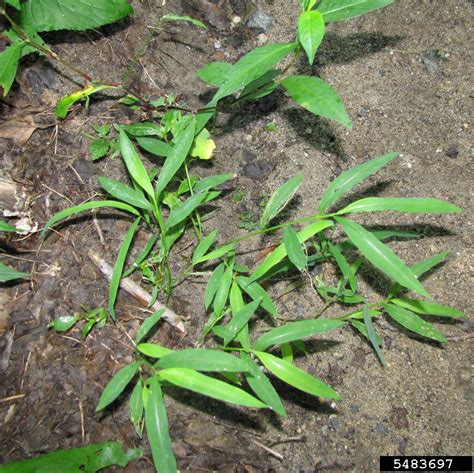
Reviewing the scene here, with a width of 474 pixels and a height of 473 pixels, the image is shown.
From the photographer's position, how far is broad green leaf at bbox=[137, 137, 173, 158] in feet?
6.25

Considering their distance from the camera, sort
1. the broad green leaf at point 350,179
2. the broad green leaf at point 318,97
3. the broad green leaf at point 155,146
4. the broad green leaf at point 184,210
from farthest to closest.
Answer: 1. the broad green leaf at point 155,146
2. the broad green leaf at point 184,210
3. the broad green leaf at point 350,179
4. the broad green leaf at point 318,97

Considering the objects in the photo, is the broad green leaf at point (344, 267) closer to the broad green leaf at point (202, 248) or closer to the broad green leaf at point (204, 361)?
the broad green leaf at point (202, 248)

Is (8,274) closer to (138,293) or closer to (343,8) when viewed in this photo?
(138,293)

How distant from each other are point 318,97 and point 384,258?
540 millimetres

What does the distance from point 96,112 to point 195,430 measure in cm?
140

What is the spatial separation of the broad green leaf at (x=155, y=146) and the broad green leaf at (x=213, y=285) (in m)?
0.53

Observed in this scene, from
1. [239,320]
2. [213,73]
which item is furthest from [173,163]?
[239,320]

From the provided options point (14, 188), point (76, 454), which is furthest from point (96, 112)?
point (76, 454)

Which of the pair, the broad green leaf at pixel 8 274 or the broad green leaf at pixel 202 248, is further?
the broad green leaf at pixel 202 248

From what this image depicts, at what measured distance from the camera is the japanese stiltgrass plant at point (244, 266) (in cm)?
137

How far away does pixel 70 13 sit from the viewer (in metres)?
1.95

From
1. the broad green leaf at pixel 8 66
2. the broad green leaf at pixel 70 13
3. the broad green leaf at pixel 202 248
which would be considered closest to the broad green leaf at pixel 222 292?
the broad green leaf at pixel 202 248

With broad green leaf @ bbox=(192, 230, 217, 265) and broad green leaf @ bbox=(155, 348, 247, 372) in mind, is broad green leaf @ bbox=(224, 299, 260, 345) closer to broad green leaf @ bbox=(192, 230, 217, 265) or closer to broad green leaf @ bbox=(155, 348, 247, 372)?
broad green leaf @ bbox=(155, 348, 247, 372)

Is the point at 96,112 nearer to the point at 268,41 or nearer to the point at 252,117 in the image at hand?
the point at 252,117
